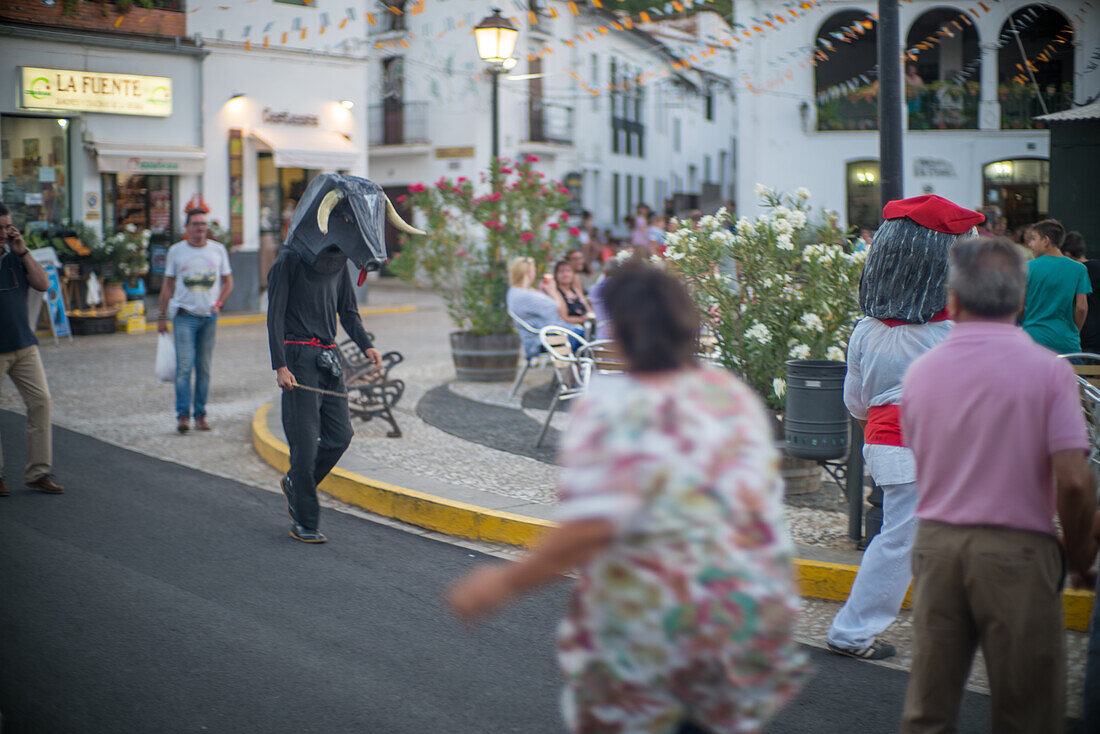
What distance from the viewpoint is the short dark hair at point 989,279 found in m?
2.90

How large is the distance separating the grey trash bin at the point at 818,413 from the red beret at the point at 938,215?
137cm

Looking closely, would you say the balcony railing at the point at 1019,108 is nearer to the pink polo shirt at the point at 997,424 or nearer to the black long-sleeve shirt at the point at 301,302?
the black long-sleeve shirt at the point at 301,302

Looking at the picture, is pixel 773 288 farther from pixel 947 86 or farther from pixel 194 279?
pixel 947 86

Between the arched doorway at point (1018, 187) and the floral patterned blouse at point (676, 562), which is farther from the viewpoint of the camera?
the arched doorway at point (1018, 187)

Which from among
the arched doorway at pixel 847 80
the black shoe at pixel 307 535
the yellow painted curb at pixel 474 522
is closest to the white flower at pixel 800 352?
the yellow painted curb at pixel 474 522

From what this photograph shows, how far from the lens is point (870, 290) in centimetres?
450

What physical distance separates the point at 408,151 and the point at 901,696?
31.9 m

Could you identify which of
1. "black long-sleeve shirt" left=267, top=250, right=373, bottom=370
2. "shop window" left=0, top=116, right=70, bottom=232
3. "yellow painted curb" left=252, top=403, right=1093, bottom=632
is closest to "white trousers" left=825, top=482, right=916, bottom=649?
"yellow painted curb" left=252, top=403, right=1093, bottom=632

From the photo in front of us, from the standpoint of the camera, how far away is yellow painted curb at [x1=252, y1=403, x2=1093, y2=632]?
211 inches

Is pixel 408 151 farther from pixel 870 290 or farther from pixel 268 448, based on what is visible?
pixel 870 290

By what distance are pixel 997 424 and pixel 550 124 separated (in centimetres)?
3591

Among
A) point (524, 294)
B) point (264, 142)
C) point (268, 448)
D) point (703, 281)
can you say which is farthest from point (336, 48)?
point (703, 281)

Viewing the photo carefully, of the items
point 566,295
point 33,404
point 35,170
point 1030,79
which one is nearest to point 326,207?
point 33,404

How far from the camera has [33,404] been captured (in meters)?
7.26
